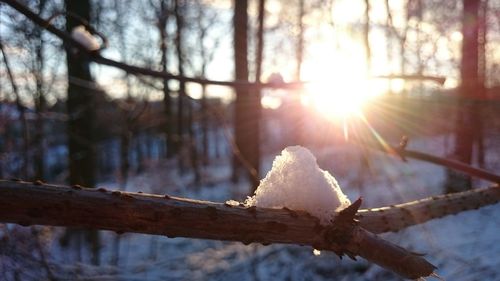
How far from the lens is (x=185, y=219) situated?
139 centimetres

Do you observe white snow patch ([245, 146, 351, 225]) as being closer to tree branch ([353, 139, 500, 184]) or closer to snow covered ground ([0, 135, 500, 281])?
tree branch ([353, 139, 500, 184])

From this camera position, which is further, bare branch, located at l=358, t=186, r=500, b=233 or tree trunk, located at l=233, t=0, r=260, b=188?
tree trunk, located at l=233, t=0, r=260, b=188

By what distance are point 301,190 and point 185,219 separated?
0.38m

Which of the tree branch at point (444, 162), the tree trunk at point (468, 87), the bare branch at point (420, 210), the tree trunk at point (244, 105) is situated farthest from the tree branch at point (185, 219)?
the tree trunk at point (244, 105)

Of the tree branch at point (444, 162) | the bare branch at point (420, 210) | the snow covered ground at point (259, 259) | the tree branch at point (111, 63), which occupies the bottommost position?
the snow covered ground at point (259, 259)

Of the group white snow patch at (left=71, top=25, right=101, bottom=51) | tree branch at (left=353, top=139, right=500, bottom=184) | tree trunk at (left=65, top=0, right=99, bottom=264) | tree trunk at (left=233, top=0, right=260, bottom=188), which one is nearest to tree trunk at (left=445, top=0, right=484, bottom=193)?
tree trunk at (left=233, top=0, right=260, bottom=188)

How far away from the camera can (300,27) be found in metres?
22.7

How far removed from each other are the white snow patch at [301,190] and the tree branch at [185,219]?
0.04 meters

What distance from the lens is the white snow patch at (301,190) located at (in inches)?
59.5

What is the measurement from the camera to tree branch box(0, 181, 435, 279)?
126 centimetres

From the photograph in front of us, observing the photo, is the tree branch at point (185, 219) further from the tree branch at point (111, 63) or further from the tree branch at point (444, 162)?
the tree branch at point (444, 162)

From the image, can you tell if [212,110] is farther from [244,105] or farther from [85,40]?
[244,105]

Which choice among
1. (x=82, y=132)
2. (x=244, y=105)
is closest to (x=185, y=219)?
(x=82, y=132)

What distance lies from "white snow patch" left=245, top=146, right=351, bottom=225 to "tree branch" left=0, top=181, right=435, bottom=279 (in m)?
0.04
